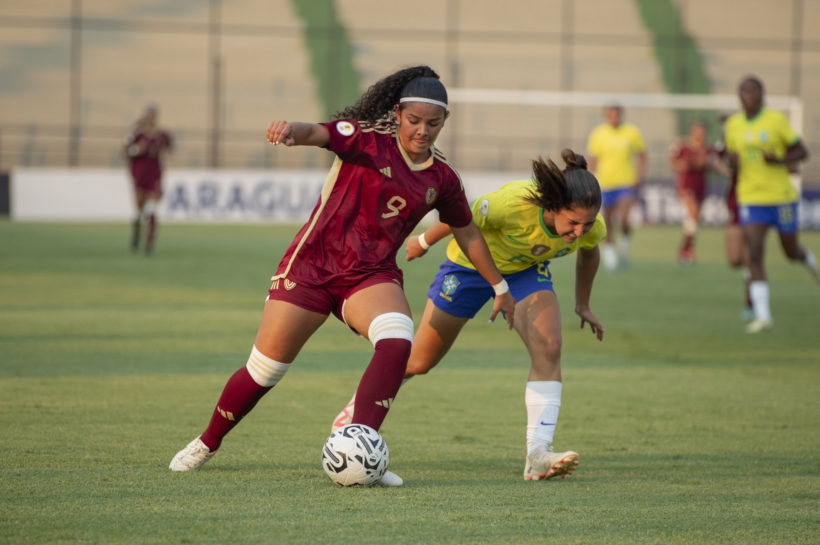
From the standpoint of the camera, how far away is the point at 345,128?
14.9ft

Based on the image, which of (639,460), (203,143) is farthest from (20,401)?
(203,143)

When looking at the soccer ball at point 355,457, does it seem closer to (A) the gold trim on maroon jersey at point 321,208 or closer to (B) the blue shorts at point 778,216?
(A) the gold trim on maroon jersey at point 321,208

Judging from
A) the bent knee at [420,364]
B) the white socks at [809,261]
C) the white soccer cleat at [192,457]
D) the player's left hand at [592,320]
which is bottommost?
the white soccer cleat at [192,457]

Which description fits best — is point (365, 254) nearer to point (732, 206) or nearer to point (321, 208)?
point (321, 208)

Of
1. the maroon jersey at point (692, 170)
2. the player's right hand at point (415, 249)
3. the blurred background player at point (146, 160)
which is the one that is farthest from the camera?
the maroon jersey at point (692, 170)

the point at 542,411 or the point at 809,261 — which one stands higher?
the point at 809,261

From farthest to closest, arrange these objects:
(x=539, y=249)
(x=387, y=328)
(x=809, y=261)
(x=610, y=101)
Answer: (x=610, y=101) → (x=809, y=261) → (x=539, y=249) → (x=387, y=328)

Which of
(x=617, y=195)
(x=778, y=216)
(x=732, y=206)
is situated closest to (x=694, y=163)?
(x=617, y=195)

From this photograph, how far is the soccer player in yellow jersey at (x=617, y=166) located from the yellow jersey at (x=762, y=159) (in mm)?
6097

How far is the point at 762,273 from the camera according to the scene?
1032cm

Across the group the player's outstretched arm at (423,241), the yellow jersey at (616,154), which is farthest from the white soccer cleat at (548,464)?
the yellow jersey at (616,154)

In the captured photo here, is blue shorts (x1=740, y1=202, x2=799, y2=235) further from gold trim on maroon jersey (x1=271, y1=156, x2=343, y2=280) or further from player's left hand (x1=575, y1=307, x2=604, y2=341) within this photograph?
gold trim on maroon jersey (x1=271, y1=156, x2=343, y2=280)

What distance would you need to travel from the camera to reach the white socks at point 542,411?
4.87 m

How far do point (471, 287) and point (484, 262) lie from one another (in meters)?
0.46
